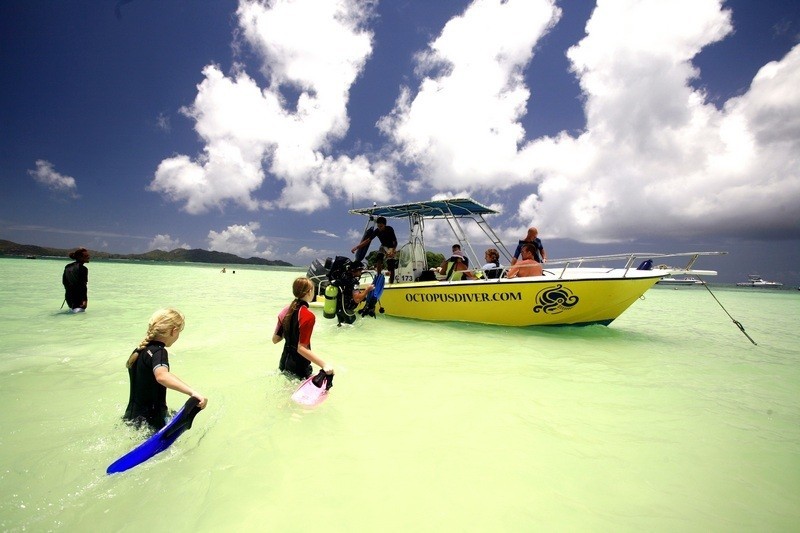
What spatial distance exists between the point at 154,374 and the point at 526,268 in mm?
7965

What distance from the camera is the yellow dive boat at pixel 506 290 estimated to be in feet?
24.9

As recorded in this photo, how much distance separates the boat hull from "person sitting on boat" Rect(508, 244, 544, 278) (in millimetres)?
493

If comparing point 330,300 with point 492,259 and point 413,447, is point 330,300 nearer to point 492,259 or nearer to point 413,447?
point 492,259

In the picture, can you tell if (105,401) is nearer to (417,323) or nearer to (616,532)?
(616,532)

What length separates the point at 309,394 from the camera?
11.8 ft

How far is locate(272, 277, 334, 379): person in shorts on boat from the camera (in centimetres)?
355

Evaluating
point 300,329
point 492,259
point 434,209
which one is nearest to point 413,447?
point 300,329

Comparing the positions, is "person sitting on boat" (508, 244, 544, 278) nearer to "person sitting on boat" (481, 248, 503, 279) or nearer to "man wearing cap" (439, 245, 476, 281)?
"person sitting on boat" (481, 248, 503, 279)

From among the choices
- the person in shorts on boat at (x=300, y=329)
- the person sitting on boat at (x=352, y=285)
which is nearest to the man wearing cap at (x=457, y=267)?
the person sitting on boat at (x=352, y=285)

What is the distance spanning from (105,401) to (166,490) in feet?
7.63

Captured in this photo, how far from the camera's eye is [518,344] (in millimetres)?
7246

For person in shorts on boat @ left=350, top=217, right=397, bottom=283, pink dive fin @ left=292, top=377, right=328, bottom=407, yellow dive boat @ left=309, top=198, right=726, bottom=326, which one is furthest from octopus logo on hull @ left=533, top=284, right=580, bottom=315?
pink dive fin @ left=292, top=377, right=328, bottom=407

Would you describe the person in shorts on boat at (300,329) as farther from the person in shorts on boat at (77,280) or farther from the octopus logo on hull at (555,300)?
the person in shorts on boat at (77,280)

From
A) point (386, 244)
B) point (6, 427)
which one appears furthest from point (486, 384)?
point (386, 244)
